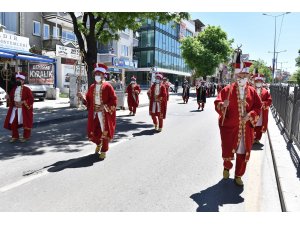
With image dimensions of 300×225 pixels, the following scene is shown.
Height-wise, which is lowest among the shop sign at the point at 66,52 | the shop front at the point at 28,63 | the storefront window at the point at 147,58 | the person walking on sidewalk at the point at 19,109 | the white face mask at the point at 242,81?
the person walking on sidewalk at the point at 19,109

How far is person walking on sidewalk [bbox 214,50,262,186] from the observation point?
518cm

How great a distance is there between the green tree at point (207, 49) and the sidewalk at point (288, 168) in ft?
112

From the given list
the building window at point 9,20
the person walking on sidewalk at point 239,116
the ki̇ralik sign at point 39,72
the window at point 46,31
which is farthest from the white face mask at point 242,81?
the window at point 46,31

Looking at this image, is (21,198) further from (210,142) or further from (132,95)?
(132,95)

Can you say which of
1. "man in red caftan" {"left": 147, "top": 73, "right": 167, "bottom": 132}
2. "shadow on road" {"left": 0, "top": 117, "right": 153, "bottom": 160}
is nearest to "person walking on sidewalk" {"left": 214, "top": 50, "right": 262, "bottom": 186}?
"shadow on road" {"left": 0, "top": 117, "right": 153, "bottom": 160}

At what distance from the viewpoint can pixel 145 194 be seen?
4773 millimetres

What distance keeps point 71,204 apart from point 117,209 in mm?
622

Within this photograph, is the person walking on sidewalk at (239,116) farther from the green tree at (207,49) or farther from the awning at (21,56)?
the green tree at (207,49)

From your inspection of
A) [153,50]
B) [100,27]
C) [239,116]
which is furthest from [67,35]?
[239,116]

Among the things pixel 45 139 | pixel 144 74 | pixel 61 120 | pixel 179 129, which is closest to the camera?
pixel 45 139

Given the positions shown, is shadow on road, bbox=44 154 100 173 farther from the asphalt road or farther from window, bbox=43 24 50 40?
window, bbox=43 24 50 40

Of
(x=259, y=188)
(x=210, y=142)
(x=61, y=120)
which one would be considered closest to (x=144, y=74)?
(x=61, y=120)

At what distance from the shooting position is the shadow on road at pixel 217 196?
4414mm

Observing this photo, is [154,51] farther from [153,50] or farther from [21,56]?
[21,56]
